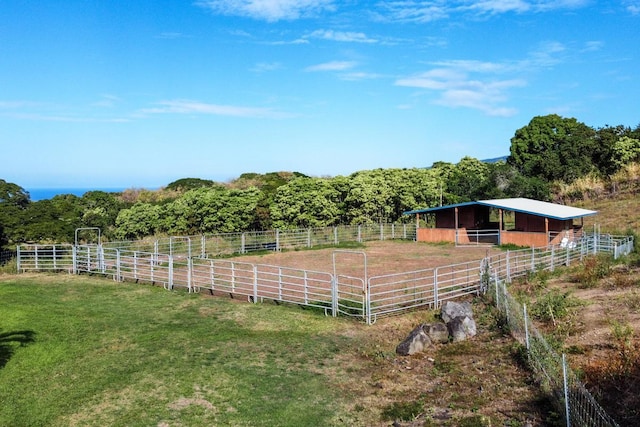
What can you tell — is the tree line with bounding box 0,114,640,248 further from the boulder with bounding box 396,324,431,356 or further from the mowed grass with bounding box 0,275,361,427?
the boulder with bounding box 396,324,431,356

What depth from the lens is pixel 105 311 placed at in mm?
13375

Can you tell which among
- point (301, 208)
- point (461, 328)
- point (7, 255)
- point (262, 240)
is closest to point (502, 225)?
point (301, 208)

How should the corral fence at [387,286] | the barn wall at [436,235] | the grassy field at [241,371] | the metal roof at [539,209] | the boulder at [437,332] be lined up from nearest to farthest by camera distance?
the grassy field at [241,371]
the corral fence at [387,286]
the boulder at [437,332]
the metal roof at [539,209]
the barn wall at [436,235]

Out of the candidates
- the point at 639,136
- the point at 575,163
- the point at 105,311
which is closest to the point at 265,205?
the point at 105,311

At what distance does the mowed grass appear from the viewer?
7.53 metres

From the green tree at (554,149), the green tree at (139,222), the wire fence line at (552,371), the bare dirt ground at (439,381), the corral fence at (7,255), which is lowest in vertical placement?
the bare dirt ground at (439,381)

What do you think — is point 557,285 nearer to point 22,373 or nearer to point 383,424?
point 383,424

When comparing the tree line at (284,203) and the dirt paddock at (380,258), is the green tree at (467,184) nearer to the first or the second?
the tree line at (284,203)

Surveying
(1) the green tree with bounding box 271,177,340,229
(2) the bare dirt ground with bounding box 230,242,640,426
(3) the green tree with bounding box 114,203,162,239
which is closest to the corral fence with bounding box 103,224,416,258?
(1) the green tree with bounding box 271,177,340,229

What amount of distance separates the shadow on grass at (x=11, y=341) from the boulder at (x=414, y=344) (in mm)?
7851

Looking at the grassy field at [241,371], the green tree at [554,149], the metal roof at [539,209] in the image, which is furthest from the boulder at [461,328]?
the green tree at [554,149]

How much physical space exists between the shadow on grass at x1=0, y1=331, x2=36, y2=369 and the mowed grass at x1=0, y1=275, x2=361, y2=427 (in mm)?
19

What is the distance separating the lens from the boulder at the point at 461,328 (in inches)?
436

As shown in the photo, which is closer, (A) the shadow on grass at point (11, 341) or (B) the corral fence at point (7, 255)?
(A) the shadow on grass at point (11, 341)
